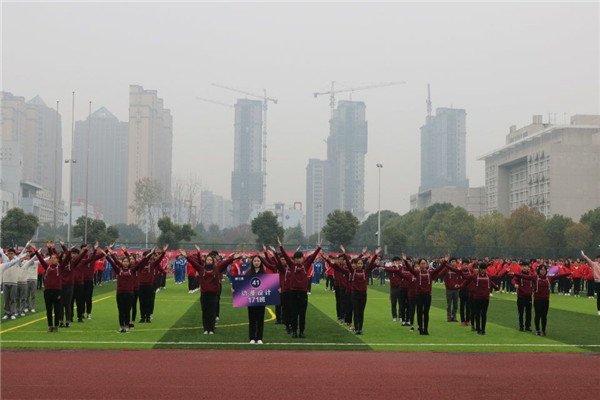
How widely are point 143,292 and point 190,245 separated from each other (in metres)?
67.7

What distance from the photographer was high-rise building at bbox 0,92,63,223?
439 feet

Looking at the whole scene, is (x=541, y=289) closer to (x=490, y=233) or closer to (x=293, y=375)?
(x=293, y=375)

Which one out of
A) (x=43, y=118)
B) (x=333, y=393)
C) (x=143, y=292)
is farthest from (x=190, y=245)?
(x=43, y=118)

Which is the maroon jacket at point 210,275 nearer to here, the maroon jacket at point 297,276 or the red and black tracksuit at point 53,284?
the maroon jacket at point 297,276

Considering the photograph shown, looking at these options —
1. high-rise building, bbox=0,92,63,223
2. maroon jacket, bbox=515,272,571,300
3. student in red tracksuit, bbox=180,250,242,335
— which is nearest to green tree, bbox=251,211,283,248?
high-rise building, bbox=0,92,63,223

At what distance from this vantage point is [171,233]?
80.6 meters

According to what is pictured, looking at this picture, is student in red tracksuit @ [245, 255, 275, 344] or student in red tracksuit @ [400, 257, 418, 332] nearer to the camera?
student in red tracksuit @ [245, 255, 275, 344]

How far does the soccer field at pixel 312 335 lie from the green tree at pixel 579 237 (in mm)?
66766

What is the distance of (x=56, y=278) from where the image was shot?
1858cm

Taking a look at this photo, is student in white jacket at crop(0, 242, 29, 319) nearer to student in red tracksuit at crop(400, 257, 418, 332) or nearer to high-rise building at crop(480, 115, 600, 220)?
student in red tracksuit at crop(400, 257, 418, 332)

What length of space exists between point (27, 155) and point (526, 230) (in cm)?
13238

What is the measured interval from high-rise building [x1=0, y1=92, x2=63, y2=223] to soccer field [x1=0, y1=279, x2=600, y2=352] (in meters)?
108

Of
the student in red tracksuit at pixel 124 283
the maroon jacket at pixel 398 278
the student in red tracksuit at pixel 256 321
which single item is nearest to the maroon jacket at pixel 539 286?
the maroon jacket at pixel 398 278

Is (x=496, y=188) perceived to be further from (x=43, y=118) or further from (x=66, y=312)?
(x=66, y=312)
